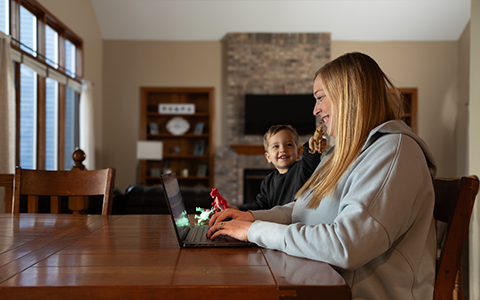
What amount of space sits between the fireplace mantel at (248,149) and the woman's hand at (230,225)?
560 centimetres

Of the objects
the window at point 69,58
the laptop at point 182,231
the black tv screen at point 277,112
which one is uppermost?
the window at point 69,58

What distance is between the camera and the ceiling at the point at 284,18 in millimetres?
6543

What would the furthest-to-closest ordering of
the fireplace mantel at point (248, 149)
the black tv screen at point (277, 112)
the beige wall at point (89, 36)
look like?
the black tv screen at point (277, 112)
the fireplace mantel at point (248, 149)
the beige wall at point (89, 36)

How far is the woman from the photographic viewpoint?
0.89 meters

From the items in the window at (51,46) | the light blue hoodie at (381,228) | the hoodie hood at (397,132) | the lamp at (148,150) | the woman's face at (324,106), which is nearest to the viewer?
the light blue hoodie at (381,228)

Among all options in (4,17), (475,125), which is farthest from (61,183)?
(4,17)

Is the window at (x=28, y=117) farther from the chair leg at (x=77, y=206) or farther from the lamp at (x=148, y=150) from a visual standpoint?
the chair leg at (x=77, y=206)

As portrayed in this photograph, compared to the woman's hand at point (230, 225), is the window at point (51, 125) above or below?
above

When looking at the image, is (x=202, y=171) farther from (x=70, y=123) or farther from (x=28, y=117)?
(x=28, y=117)

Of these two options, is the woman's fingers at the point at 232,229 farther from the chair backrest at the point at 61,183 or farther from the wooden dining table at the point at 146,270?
the chair backrest at the point at 61,183

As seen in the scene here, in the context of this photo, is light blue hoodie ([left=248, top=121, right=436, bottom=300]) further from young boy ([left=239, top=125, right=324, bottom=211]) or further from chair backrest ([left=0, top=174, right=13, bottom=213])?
chair backrest ([left=0, top=174, right=13, bottom=213])

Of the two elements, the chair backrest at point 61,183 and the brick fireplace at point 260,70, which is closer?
the chair backrest at point 61,183

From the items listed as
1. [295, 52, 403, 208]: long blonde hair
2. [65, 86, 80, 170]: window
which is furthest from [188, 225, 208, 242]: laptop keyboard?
[65, 86, 80, 170]: window

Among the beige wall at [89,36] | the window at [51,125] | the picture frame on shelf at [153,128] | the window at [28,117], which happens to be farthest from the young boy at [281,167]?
the picture frame on shelf at [153,128]
